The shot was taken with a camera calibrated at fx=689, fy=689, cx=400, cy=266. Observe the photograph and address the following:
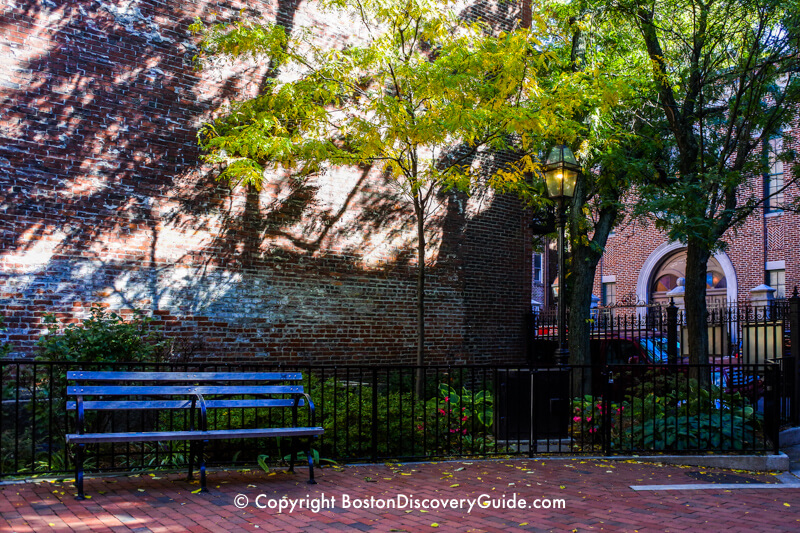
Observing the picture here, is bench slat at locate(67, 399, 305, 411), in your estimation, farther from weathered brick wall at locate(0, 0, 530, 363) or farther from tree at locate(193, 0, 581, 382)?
tree at locate(193, 0, 581, 382)

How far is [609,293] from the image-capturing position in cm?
3044

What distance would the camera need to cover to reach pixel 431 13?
9.46m

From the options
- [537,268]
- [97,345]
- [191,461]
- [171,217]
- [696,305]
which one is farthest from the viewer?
[537,268]

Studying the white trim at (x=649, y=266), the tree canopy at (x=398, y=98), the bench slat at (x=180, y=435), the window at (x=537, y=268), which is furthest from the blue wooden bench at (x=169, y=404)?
the window at (x=537, y=268)

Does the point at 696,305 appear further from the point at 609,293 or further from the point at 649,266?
the point at 609,293

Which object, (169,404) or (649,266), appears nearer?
(169,404)

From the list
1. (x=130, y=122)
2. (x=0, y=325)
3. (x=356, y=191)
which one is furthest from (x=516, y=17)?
(x=0, y=325)

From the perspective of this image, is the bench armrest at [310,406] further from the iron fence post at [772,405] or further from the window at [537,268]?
the window at [537,268]

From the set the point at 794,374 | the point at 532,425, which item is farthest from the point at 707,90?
the point at 532,425

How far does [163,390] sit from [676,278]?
84.2ft

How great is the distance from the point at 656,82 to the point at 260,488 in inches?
367

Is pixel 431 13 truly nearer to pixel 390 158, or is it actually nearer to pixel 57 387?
pixel 390 158

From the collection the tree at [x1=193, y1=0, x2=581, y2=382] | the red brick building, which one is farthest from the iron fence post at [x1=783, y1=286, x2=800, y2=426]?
the red brick building

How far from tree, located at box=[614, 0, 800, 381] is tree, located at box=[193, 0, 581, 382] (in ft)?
8.22
